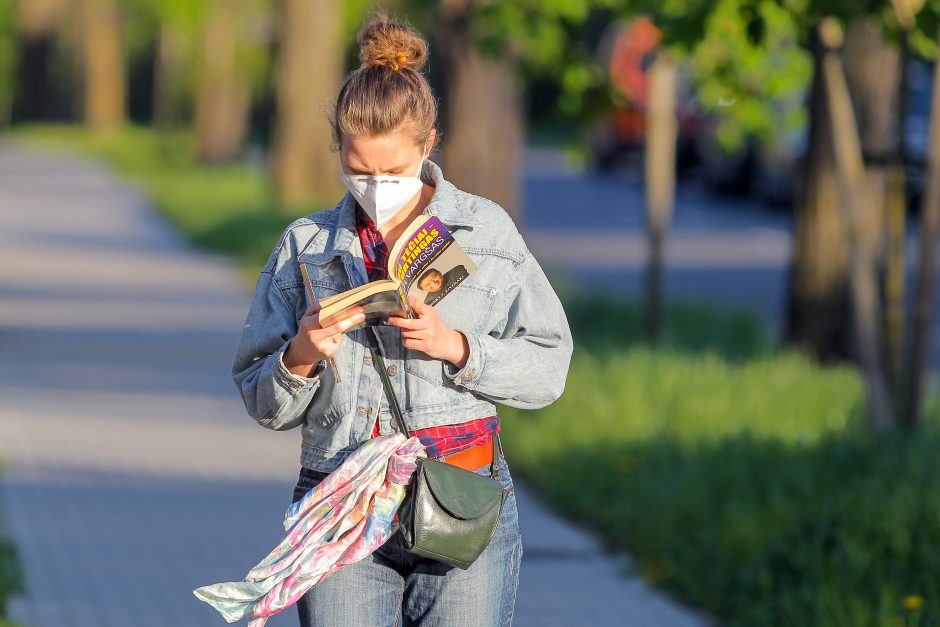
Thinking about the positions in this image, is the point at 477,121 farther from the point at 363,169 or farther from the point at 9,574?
the point at 363,169

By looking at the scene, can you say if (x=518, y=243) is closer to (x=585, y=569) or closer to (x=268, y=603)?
(x=268, y=603)

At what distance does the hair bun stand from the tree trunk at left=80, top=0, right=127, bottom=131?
45094 mm

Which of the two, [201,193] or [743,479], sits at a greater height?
[743,479]

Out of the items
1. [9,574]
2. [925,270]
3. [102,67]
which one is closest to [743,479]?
[925,270]

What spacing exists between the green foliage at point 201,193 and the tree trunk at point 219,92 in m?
0.56

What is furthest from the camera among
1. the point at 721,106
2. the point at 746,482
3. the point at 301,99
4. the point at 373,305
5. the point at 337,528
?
the point at 301,99

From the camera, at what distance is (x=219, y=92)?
104 feet

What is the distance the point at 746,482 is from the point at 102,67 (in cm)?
4509

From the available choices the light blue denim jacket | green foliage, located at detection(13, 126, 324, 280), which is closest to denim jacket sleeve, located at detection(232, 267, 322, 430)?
the light blue denim jacket

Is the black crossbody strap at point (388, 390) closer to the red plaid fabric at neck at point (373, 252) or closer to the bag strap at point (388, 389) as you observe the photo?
the bag strap at point (388, 389)

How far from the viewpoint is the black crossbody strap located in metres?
2.79

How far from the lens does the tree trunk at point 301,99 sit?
1853cm

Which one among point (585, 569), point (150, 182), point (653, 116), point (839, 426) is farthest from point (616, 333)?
point (150, 182)

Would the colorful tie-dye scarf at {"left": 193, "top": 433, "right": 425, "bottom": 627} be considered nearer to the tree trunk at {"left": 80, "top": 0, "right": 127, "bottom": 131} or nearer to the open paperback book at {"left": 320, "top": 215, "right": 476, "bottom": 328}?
the open paperback book at {"left": 320, "top": 215, "right": 476, "bottom": 328}
